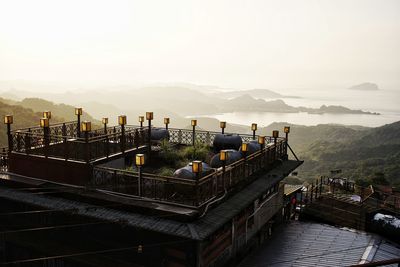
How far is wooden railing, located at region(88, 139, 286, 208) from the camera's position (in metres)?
13.5

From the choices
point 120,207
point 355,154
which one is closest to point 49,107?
point 355,154

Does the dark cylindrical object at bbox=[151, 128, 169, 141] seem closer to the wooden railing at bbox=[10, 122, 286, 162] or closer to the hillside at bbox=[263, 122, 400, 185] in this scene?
the wooden railing at bbox=[10, 122, 286, 162]

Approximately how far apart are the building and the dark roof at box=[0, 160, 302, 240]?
0.04 meters

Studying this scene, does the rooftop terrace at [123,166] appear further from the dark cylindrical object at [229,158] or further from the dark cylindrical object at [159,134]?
the dark cylindrical object at [159,134]

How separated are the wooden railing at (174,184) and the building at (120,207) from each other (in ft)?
0.13

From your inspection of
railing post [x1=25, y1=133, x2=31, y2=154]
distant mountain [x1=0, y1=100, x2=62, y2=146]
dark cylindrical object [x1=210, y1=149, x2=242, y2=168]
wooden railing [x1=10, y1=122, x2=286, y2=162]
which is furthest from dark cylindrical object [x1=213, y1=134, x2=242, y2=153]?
distant mountain [x1=0, y1=100, x2=62, y2=146]

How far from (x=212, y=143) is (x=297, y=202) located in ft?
29.9

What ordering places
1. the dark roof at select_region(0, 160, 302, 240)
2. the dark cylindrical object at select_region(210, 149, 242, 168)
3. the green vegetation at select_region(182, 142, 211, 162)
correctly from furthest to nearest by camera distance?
the green vegetation at select_region(182, 142, 211, 162)
the dark cylindrical object at select_region(210, 149, 242, 168)
the dark roof at select_region(0, 160, 302, 240)

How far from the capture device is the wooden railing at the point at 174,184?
1346 centimetres

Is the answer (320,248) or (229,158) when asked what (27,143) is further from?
(320,248)

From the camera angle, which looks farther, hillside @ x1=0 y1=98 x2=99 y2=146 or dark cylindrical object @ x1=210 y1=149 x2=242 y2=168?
hillside @ x1=0 y1=98 x2=99 y2=146

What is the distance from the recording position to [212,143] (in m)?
23.6

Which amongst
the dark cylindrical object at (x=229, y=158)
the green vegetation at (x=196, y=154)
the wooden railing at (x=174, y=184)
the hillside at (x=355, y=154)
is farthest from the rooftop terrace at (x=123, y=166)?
the hillside at (x=355, y=154)

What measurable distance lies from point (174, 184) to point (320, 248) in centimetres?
821
